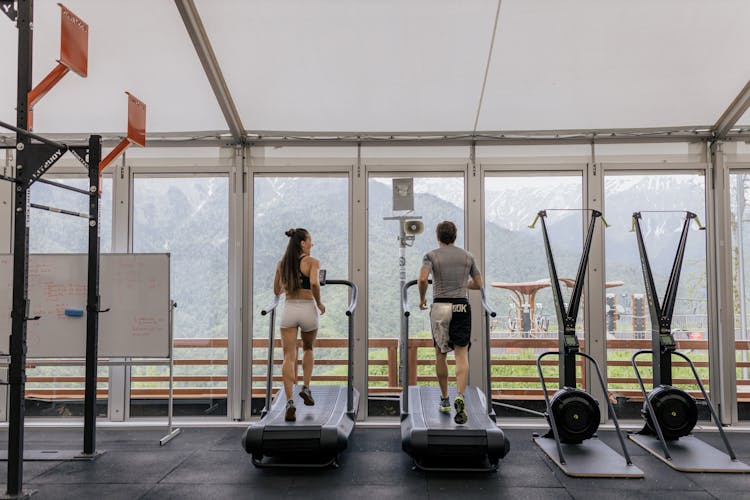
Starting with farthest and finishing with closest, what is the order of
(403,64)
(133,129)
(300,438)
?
(403,64), (133,129), (300,438)

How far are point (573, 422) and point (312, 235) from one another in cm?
292

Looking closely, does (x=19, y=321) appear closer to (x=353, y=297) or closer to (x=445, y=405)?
(x=353, y=297)

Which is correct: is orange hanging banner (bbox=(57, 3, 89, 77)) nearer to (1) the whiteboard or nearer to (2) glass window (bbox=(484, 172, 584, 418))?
(1) the whiteboard

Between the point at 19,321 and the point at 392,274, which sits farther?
the point at 392,274

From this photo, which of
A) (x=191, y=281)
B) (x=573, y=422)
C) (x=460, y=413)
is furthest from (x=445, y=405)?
(x=191, y=281)

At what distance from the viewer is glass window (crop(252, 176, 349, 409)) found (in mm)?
5426

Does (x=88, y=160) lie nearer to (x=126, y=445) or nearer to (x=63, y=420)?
(x=126, y=445)

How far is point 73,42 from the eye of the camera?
3557 mm

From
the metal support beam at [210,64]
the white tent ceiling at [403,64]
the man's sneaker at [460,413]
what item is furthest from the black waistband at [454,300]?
the metal support beam at [210,64]

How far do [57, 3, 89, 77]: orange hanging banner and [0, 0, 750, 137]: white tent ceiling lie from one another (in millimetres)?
609

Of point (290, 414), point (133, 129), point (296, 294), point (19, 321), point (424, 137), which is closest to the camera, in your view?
point (19, 321)

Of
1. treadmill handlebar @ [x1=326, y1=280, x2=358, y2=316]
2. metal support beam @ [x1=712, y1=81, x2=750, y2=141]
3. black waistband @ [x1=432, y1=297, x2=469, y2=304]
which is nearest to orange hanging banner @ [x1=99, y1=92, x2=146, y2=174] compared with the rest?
treadmill handlebar @ [x1=326, y1=280, x2=358, y2=316]

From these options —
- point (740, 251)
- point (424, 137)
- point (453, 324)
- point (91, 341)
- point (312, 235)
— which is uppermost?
point (424, 137)

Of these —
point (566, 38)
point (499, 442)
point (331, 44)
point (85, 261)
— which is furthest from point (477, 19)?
point (85, 261)
